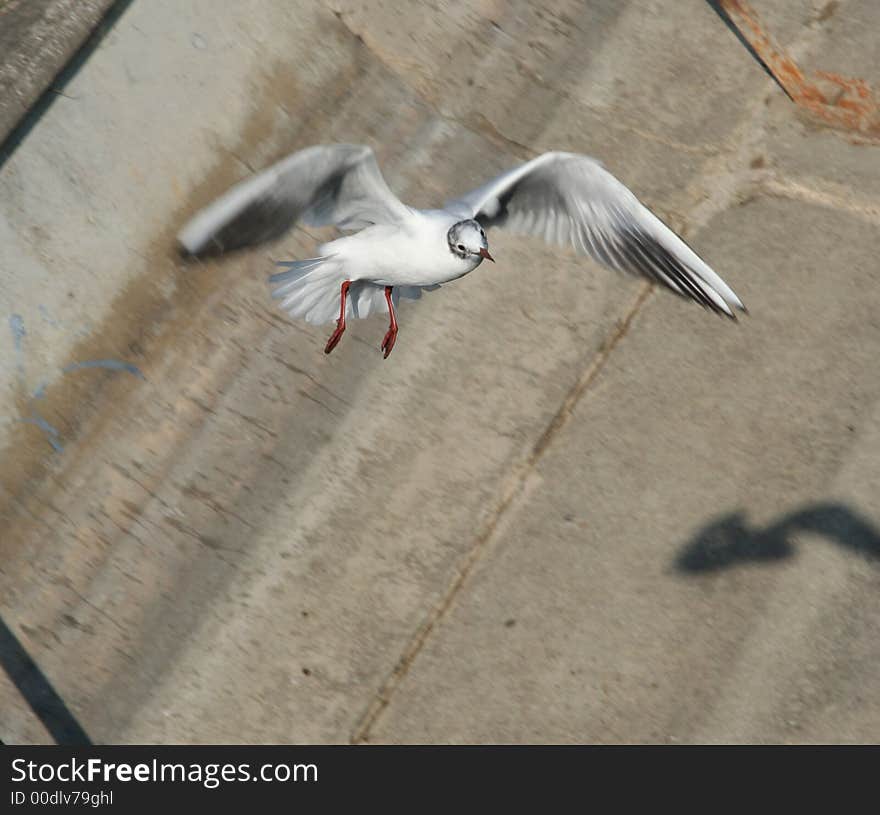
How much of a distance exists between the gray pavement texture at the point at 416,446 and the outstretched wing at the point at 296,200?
194 cm

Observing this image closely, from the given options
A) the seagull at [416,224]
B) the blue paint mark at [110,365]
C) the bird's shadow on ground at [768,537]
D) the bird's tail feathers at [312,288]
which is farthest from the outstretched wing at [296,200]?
the bird's shadow on ground at [768,537]

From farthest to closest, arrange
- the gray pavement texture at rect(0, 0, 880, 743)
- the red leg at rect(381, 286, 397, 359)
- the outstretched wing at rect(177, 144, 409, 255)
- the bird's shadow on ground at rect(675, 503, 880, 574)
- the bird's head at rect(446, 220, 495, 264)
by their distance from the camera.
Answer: the bird's shadow on ground at rect(675, 503, 880, 574) → the gray pavement texture at rect(0, 0, 880, 743) → the red leg at rect(381, 286, 397, 359) → the bird's head at rect(446, 220, 495, 264) → the outstretched wing at rect(177, 144, 409, 255)

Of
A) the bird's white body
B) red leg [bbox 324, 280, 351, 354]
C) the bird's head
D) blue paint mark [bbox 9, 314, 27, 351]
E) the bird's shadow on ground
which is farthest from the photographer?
blue paint mark [bbox 9, 314, 27, 351]

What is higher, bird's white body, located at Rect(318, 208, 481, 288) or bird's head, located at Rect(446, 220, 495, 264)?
bird's head, located at Rect(446, 220, 495, 264)

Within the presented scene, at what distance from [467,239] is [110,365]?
296cm

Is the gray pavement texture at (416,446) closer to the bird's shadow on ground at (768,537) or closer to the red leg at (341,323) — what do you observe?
the bird's shadow on ground at (768,537)

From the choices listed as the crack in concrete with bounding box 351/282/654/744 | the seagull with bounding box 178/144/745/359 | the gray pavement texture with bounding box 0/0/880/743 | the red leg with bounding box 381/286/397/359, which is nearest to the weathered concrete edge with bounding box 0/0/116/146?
the gray pavement texture with bounding box 0/0/880/743

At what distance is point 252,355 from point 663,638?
9.79 ft

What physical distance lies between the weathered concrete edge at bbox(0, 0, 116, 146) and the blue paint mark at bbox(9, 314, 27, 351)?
1025 millimetres

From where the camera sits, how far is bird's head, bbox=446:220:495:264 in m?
5.66

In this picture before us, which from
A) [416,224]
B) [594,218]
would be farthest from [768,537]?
[416,224]

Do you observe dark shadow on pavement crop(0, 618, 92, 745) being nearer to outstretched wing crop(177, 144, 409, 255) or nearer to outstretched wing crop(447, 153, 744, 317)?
outstretched wing crop(177, 144, 409, 255)

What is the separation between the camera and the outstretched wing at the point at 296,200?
18.1 ft

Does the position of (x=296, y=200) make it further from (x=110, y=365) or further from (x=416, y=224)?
(x=110, y=365)
